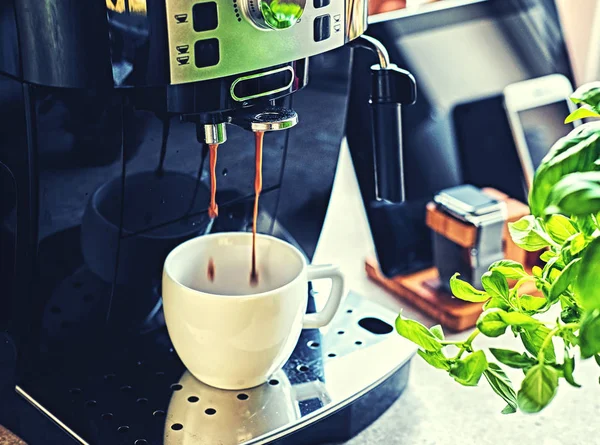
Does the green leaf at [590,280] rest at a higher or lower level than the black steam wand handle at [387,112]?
higher

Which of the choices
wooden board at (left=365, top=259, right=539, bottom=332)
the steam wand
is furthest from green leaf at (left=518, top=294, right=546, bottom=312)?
wooden board at (left=365, top=259, right=539, bottom=332)

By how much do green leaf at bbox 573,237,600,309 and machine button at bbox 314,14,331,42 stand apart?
9.4 inches

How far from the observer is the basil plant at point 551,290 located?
31cm

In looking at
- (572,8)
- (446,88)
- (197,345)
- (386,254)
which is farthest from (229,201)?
(572,8)

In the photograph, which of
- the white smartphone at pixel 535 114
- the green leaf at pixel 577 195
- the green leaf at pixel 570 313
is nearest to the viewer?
the green leaf at pixel 577 195

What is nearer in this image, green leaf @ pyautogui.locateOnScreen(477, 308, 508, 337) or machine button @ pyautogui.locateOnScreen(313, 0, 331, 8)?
green leaf @ pyautogui.locateOnScreen(477, 308, 508, 337)

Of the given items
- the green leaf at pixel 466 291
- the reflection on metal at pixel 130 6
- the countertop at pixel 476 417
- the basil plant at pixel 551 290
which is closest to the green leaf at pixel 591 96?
the basil plant at pixel 551 290

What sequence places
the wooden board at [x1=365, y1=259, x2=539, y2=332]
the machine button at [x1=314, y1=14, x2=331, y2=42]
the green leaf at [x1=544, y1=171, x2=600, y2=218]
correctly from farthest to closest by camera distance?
the wooden board at [x1=365, y1=259, x2=539, y2=332], the machine button at [x1=314, y1=14, x2=331, y2=42], the green leaf at [x1=544, y1=171, x2=600, y2=218]

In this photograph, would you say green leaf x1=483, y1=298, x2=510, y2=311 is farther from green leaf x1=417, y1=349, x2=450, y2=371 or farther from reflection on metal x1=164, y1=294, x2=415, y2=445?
reflection on metal x1=164, y1=294, x2=415, y2=445

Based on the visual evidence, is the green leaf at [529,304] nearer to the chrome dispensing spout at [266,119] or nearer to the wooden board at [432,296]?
the chrome dispensing spout at [266,119]

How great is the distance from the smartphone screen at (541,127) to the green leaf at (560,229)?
534 millimetres

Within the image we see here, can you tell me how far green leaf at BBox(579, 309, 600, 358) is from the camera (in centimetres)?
31

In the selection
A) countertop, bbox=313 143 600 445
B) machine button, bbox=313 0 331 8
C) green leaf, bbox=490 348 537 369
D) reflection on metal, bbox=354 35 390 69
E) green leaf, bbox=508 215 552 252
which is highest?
machine button, bbox=313 0 331 8

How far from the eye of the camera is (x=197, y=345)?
58cm
